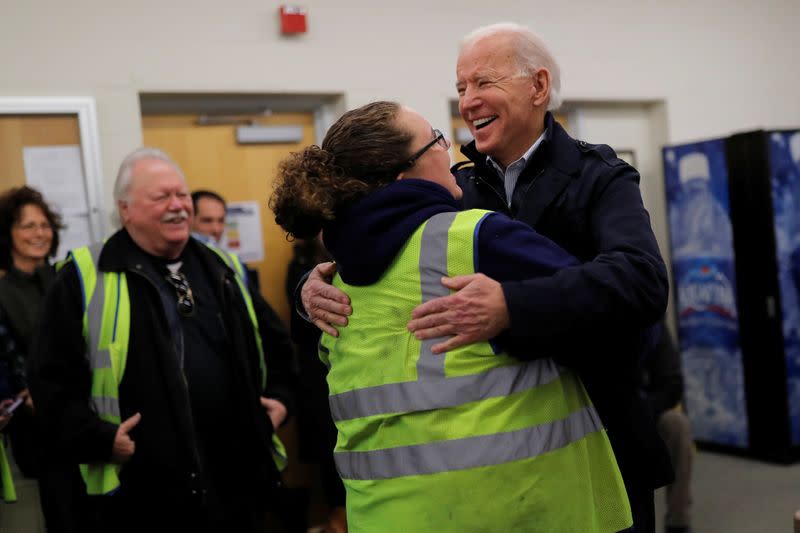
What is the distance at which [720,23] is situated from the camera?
4961 mm

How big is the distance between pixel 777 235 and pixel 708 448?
1326 millimetres

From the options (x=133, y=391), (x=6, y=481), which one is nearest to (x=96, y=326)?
(x=133, y=391)

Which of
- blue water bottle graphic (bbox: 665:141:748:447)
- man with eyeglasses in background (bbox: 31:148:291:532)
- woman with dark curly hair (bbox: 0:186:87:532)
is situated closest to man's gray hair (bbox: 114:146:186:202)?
man with eyeglasses in background (bbox: 31:148:291:532)

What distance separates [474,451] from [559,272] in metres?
0.28

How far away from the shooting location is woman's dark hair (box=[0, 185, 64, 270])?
2.95 m

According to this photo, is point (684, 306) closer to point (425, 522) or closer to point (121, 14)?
point (121, 14)

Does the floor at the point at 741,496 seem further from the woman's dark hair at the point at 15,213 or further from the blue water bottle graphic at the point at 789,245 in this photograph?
the woman's dark hair at the point at 15,213

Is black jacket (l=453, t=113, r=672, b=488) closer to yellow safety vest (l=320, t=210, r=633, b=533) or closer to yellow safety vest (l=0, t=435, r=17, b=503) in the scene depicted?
yellow safety vest (l=320, t=210, r=633, b=533)

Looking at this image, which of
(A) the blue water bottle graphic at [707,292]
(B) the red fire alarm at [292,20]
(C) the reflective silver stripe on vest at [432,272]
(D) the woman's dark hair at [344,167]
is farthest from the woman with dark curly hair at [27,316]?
(A) the blue water bottle graphic at [707,292]

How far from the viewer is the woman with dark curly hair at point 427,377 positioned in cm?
112

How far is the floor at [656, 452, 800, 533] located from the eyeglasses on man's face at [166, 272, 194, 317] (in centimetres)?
242

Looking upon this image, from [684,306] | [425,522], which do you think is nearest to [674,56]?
[684,306]

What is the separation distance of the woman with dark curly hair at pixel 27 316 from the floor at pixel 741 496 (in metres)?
2.56

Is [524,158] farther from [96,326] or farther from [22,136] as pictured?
[22,136]
